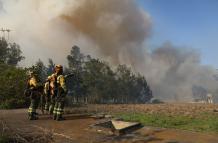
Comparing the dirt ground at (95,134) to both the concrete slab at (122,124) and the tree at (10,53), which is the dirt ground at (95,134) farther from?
the tree at (10,53)

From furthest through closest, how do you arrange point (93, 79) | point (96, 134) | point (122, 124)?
point (93, 79) → point (122, 124) → point (96, 134)

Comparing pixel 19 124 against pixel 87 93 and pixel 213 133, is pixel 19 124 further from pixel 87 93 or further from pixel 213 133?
pixel 87 93

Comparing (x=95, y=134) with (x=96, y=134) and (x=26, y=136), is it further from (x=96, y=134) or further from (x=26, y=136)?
(x=26, y=136)

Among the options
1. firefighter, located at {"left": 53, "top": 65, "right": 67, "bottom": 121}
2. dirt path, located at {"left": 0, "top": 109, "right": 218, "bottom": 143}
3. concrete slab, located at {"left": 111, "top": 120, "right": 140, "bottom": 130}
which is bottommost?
dirt path, located at {"left": 0, "top": 109, "right": 218, "bottom": 143}

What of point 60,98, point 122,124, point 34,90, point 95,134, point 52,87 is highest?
point 52,87

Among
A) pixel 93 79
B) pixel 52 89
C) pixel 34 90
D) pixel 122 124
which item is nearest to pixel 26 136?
pixel 122 124

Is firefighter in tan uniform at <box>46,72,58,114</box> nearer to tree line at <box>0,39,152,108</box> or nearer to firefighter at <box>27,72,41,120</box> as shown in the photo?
firefighter at <box>27,72,41,120</box>

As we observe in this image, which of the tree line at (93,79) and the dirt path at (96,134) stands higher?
the tree line at (93,79)

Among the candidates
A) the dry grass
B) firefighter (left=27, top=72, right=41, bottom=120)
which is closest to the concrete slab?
the dry grass

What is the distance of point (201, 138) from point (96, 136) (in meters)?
3.37

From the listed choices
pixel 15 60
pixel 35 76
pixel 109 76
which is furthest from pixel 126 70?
pixel 35 76

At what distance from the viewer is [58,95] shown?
51.0 feet

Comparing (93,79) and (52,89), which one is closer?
(52,89)


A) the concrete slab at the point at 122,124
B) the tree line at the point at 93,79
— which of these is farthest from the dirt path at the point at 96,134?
the tree line at the point at 93,79
